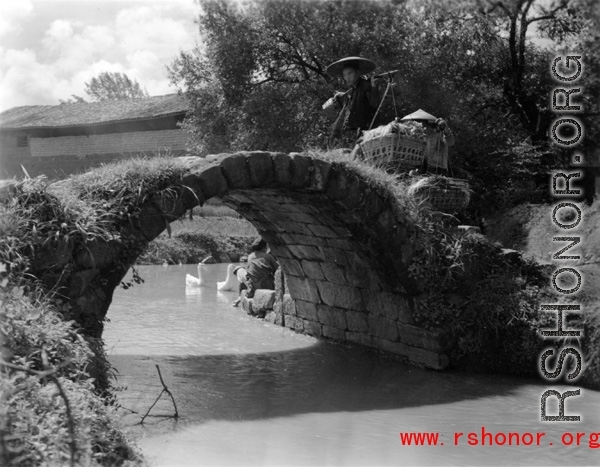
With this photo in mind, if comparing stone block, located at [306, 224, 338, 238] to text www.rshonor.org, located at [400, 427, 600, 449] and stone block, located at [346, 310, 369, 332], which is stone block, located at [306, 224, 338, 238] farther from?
text www.rshonor.org, located at [400, 427, 600, 449]

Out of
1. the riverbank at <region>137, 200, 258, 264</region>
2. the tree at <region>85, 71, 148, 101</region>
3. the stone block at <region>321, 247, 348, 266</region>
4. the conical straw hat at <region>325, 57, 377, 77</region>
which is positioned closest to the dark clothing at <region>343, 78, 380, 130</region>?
the conical straw hat at <region>325, 57, 377, 77</region>

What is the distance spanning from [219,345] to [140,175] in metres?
3.47

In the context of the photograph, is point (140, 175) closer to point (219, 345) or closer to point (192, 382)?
point (192, 382)

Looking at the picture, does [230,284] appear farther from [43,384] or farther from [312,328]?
[43,384]

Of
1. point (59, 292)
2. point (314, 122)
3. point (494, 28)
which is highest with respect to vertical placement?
point (494, 28)

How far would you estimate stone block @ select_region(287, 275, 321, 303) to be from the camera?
372 inches

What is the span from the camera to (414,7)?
49.7ft

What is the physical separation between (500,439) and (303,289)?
454 cm

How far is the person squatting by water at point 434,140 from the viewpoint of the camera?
8.05 metres

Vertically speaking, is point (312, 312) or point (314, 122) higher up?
point (314, 122)

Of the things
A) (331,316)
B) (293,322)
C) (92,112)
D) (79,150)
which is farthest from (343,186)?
(92,112)

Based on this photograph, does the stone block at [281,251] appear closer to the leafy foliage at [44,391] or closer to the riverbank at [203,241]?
the leafy foliage at [44,391]

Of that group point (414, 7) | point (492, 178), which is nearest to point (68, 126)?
point (414, 7)

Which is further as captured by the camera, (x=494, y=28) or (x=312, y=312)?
(x=494, y=28)
